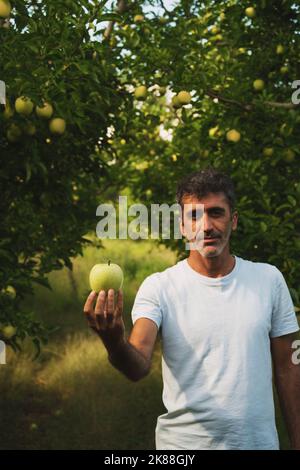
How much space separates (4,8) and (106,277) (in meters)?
2.10

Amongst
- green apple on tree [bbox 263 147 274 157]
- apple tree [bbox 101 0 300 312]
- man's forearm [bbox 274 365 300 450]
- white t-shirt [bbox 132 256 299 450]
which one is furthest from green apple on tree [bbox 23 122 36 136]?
man's forearm [bbox 274 365 300 450]

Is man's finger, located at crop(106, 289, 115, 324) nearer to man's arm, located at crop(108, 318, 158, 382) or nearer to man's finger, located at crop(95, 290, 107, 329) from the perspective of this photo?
man's finger, located at crop(95, 290, 107, 329)

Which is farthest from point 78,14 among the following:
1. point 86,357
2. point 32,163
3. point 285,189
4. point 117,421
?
point 86,357

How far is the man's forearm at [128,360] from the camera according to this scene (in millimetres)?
1892

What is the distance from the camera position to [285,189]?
4.51m

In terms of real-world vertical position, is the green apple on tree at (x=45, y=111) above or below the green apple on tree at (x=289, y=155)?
above

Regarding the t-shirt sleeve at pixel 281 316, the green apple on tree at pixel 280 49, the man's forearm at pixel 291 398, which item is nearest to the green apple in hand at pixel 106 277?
the t-shirt sleeve at pixel 281 316

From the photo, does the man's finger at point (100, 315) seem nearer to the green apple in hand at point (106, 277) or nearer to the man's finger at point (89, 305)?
the man's finger at point (89, 305)

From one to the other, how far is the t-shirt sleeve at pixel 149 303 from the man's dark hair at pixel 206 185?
338mm

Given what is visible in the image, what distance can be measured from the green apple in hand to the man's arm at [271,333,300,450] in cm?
57

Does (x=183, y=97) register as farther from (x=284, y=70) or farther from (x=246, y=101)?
(x=284, y=70)

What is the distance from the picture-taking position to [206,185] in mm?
2328

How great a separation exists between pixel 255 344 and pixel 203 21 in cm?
376

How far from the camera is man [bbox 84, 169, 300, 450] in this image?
2076mm
